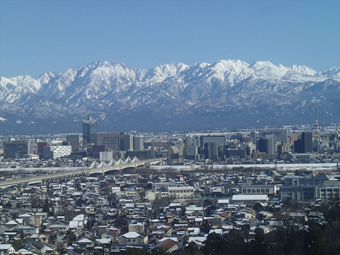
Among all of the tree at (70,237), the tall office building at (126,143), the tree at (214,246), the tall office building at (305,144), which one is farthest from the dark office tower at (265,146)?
the tree at (214,246)

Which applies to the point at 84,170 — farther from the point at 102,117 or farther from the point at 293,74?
the point at 293,74

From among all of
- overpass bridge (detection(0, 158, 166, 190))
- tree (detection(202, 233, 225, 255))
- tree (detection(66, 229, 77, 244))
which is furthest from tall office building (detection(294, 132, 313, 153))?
tree (detection(202, 233, 225, 255))

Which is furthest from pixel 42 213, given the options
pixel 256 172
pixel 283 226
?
pixel 256 172

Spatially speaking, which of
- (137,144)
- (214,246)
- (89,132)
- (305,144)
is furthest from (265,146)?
(214,246)

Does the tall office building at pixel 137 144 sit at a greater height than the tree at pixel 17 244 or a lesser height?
greater

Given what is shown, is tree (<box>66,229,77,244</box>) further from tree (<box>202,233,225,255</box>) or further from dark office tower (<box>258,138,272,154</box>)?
dark office tower (<box>258,138,272,154</box>)

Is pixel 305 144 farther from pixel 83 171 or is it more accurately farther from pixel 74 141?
pixel 74 141

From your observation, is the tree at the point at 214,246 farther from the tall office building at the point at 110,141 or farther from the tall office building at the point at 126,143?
the tall office building at the point at 110,141

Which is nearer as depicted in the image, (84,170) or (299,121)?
(84,170)

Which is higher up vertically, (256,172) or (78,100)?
(78,100)
